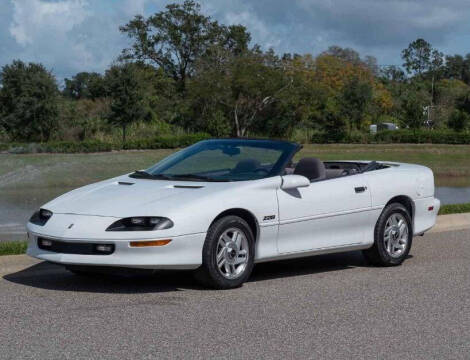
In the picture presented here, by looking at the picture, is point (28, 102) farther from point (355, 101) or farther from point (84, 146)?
point (355, 101)

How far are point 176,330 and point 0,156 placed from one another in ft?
112

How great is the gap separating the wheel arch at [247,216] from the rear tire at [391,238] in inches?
70.6

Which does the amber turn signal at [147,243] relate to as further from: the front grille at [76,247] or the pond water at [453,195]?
the pond water at [453,195]

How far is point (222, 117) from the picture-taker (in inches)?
2045

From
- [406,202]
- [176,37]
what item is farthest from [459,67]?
[406,202]

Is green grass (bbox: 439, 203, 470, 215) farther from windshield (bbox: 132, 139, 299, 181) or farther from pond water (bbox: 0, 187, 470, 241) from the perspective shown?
pond water (bbox: 0, 187, 470, 241)

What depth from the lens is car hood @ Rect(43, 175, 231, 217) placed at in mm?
7465

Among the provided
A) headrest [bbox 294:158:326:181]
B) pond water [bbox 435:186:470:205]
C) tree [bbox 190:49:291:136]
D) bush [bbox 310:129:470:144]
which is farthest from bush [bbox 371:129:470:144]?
headrest [bbox 294:158:326:181]

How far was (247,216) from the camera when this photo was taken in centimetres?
798

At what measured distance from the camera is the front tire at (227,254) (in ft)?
24.8

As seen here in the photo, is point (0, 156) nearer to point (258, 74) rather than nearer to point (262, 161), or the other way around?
point (258, 74)

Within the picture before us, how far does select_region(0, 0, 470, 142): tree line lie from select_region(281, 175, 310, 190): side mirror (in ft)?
122

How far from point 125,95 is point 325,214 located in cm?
3798

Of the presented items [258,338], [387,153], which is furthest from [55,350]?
[387,153]
